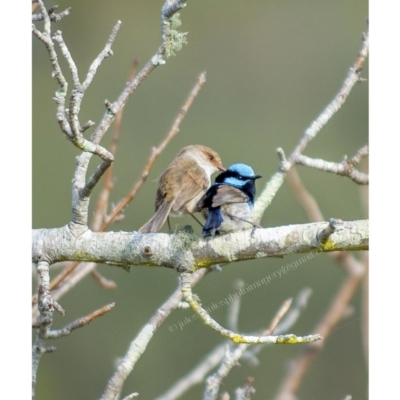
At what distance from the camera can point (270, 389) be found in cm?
260

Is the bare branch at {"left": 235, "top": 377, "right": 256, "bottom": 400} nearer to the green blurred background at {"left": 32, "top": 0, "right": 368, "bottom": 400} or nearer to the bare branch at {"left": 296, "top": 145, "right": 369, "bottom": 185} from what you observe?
the green blurred background at {"left": 32, "top": 0, "right": 368, "bottom": 400}

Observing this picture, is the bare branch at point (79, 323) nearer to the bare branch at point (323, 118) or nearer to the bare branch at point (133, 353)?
the bare branch at point (133, 353)

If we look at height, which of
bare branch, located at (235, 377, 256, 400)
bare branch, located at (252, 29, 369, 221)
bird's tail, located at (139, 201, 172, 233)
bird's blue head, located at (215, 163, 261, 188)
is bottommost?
bare branch, located at (235, 377, 256, 400)

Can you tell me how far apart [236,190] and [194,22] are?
614mm

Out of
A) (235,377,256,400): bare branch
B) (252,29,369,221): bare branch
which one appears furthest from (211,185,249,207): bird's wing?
(235,377,256,400): bare branch

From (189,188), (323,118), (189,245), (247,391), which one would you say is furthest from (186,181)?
(247,391)

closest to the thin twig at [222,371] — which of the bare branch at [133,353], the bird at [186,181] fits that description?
the bare branch at [133,353]

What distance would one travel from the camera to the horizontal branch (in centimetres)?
164

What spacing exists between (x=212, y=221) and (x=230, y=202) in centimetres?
18

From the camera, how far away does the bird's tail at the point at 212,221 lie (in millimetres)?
1843

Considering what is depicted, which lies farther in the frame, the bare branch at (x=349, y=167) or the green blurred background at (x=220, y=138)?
the green blurred background at (x=220, y=138)

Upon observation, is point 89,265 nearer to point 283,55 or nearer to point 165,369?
point 165,369

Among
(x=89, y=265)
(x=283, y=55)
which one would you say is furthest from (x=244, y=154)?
(x=89, y=265)

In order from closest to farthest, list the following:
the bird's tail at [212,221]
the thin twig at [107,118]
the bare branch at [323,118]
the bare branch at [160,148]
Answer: the thin twig at [107,118] → the bird's tail at [212,221] → the bare branch at [160,148] → the bare branch at [323,118]
